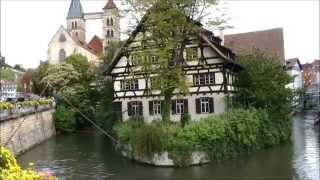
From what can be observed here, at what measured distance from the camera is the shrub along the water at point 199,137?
27.6 meters

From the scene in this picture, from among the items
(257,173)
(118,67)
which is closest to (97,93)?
(118,67)

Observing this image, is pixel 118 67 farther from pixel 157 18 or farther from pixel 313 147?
pixel 313 147

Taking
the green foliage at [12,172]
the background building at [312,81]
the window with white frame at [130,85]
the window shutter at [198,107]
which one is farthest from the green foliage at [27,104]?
the background building at [312,81]

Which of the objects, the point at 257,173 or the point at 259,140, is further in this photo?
the point at 259,140

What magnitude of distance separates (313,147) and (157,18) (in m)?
13.5

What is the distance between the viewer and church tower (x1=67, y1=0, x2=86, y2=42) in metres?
94.8

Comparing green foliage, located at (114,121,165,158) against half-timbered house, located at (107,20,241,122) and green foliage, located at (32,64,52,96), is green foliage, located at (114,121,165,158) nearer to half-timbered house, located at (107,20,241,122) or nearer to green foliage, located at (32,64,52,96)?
half-timbered house, located at (107,20,241,122)

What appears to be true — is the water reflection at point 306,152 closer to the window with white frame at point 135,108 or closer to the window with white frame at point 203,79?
the window with white frame at point 203,79

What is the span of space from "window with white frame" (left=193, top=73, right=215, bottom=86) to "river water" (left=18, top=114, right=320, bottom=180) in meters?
6.29

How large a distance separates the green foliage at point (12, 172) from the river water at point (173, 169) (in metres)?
16.8

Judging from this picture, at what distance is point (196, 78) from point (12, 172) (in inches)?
1132

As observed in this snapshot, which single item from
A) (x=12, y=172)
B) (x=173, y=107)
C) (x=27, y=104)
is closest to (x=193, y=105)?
(x=173, y=107)

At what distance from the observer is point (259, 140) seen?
33.2 meters

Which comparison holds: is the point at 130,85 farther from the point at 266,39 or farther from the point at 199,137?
the point at 266,39
